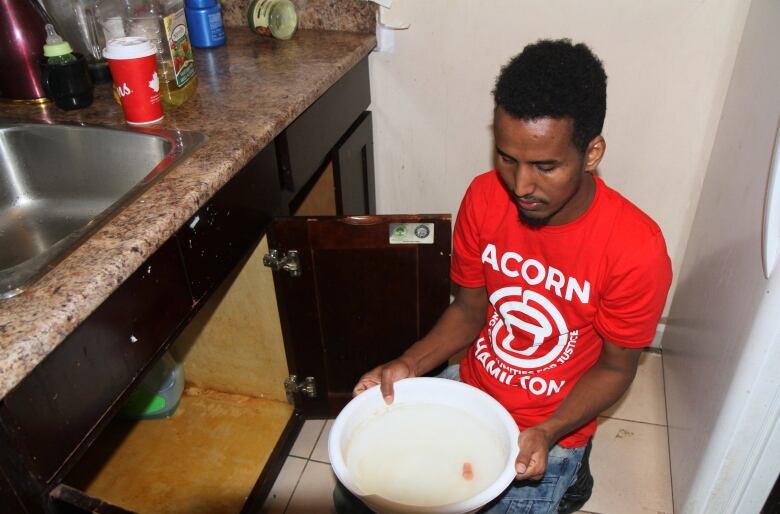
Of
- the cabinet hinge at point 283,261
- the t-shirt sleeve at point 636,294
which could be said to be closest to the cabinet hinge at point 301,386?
the cabinet hinge at point 283,261

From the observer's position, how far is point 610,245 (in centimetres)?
100

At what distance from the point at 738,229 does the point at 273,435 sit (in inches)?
48.0

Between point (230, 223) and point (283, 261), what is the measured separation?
26 cm

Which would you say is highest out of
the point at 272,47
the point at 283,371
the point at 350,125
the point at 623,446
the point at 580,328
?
the point at 272,47

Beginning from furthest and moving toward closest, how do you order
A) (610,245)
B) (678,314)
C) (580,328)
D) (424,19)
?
(678,314) → (424,19) → (580,328) → (610,245)

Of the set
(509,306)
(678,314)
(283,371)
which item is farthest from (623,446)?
(283,371)

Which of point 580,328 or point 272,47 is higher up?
point 272,47

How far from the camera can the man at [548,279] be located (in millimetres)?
882

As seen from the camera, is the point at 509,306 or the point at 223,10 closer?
the point at 509,306

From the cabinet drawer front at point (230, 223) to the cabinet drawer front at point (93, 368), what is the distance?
5cm

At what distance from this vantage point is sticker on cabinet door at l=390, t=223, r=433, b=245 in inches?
49.4

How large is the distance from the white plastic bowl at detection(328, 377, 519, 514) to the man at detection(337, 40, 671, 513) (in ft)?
0.10

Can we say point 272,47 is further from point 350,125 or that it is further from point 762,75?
point 762,75

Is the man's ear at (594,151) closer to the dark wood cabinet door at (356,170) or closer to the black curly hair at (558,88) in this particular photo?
the black curly hair at (558,88)
